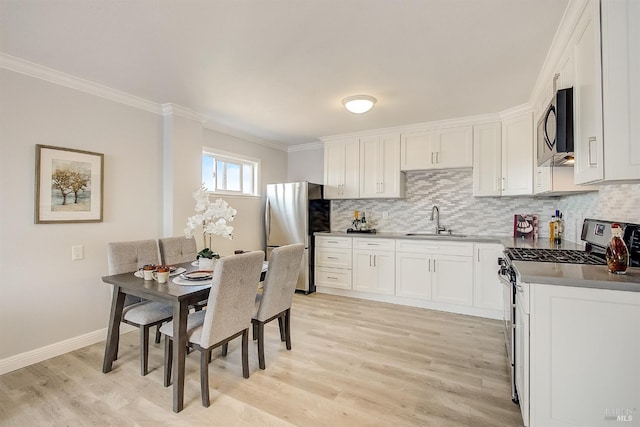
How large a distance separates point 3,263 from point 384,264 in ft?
12.2

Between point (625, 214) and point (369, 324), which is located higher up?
point (625, 214)

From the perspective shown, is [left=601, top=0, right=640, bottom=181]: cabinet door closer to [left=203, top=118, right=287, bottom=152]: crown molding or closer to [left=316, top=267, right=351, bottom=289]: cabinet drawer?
[left=316, top=267, right=351, bottom=289]: cabinet drawer

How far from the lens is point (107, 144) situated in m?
3.00

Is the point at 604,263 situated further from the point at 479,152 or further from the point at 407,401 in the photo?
the point at 479,152

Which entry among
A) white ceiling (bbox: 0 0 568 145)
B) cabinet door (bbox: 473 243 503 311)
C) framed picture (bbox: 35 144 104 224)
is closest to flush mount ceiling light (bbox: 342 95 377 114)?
white ceiling (bbox: 0 0 568 145)

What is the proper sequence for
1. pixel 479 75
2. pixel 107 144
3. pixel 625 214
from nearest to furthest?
pixel 625 214
pixel 479 75
pixel 107 144

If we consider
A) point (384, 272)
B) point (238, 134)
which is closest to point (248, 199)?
point (238, 134)

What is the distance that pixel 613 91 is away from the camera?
1.40 metres

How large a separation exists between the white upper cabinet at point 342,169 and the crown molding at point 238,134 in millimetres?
922

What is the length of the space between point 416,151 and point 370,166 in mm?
667

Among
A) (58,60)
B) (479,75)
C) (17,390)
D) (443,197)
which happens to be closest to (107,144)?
(58,60)

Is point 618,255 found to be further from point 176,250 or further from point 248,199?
point 248,199

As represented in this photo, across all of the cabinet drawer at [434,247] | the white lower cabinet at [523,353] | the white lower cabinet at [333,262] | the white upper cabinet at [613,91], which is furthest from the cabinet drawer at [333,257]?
the white upper cabinet at [613,91]

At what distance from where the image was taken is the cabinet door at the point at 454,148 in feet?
12.7
